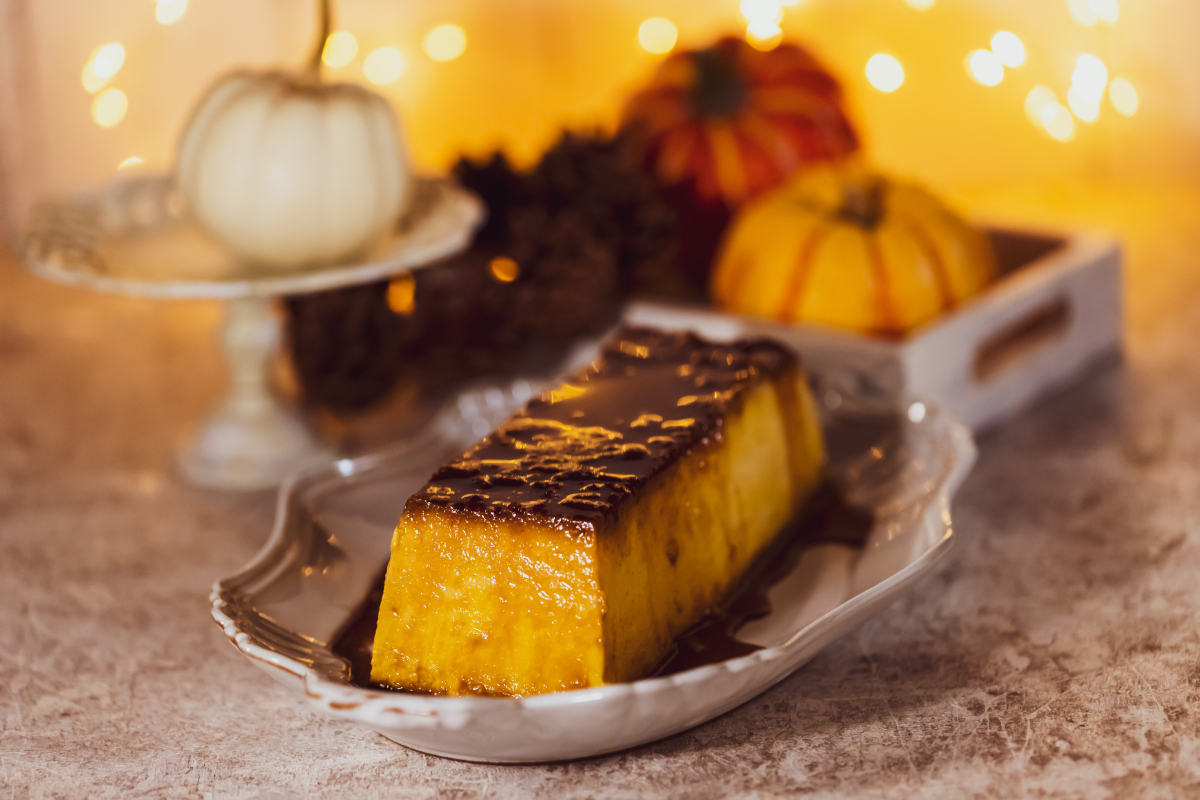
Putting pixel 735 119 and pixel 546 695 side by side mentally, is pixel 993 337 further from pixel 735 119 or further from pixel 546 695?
pixel 546 695

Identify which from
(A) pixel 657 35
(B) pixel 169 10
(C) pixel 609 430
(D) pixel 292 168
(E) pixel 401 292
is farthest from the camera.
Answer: (A) pixel 657 35

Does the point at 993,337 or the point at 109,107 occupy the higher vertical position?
the point at 109,107

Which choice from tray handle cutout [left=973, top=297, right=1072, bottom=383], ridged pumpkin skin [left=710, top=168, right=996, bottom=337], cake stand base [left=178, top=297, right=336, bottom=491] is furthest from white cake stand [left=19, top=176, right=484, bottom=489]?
tray handle cutout [left=973, top=297, right=1072, bottom=383]

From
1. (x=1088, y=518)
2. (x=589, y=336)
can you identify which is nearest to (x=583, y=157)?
(x=589, y=336)

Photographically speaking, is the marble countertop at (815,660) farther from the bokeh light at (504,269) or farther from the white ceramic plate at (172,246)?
the bokeh light at (504,269)

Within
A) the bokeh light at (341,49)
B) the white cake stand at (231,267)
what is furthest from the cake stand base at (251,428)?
the bokeh light at (341,49)

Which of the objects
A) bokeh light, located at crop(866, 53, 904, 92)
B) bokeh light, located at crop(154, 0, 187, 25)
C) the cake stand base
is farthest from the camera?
bokeh light, located at crop(866, 53, 904, 92)

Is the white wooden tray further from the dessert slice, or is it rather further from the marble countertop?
the dessert slice

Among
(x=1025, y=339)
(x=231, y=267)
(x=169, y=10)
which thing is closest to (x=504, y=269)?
(x=231, y=267)
